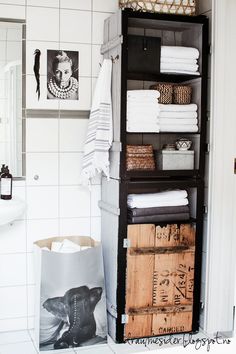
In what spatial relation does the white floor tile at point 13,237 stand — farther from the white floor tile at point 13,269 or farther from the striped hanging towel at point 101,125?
the striped hanging towel at point 101,125

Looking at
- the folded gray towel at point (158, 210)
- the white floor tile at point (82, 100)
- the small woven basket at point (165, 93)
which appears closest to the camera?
the folded gray towel at point (158, 210)

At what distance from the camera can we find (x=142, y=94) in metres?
3.18

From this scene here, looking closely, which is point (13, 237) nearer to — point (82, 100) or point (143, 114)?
point (82, 100)

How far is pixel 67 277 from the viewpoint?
3.13 m

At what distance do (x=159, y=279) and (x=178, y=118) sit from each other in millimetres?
1061

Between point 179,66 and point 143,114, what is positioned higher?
point 179,66

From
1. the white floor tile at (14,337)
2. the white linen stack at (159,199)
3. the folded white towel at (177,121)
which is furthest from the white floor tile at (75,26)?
the white floor tile at (14,337)

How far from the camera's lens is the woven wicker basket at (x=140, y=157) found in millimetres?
3225

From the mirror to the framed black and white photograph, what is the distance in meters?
0.20

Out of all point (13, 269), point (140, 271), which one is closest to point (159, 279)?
point (140, 271)

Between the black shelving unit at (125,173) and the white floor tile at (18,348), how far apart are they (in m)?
0.54

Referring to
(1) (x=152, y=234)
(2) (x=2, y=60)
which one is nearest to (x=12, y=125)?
(2) (x=2, y=60)

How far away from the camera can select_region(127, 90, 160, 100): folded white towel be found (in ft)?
10.4

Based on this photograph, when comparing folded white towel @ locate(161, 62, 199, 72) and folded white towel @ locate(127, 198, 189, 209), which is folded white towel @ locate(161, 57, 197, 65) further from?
folded white towel @ locate(127, 198, 189, 209)
